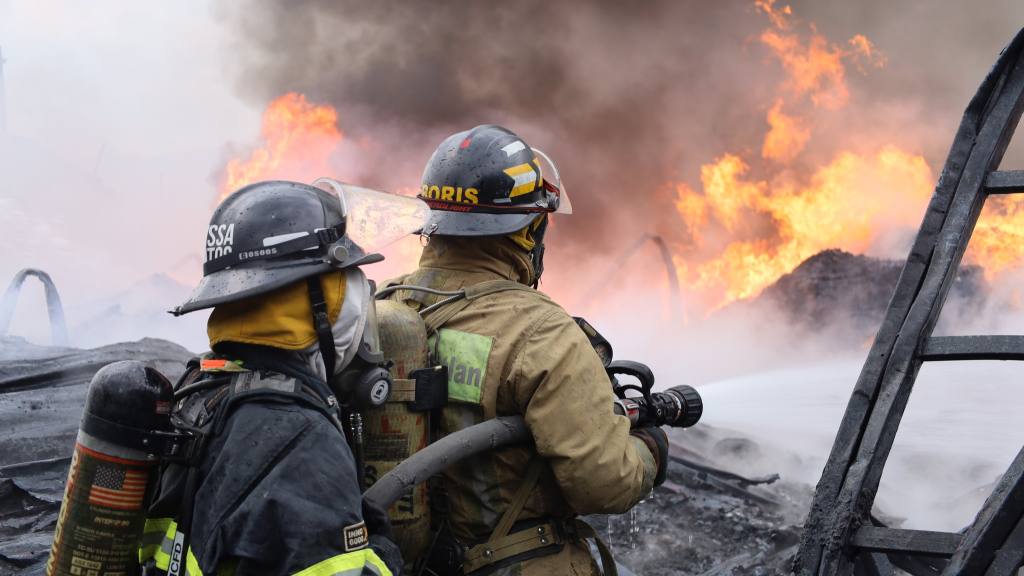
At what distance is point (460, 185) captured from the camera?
2.68m

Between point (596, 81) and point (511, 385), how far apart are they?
18380 mm

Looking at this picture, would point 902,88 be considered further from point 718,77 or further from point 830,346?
point 830,346

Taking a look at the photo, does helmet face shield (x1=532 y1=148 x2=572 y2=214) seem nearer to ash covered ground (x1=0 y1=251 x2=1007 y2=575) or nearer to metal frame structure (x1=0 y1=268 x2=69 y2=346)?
ash covered ground (x1=0 y1=251 x2=1007 y2=575)

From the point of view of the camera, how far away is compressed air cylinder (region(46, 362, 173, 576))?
5.50 feet

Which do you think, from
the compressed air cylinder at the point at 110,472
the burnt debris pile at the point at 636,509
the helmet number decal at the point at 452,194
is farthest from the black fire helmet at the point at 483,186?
the burnt debris pile at the point at 636,509

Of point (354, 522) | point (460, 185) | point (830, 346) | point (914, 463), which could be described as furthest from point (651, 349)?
point (354, 522)

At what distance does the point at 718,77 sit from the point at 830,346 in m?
7.38

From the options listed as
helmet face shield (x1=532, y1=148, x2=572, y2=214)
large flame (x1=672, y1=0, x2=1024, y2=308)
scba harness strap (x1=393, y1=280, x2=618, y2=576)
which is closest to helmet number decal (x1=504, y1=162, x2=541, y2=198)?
helmet face shield (x1=532, y1=148, x2=572, y2=214)

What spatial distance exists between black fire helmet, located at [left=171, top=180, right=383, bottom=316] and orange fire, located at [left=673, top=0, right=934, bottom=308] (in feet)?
56.8

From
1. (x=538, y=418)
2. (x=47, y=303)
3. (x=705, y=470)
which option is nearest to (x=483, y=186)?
(x=538, y=418)

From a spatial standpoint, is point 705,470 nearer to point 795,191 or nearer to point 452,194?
point 452,194

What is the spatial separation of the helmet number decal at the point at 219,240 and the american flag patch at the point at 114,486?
531 millimetres

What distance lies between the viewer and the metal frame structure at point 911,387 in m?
1.89

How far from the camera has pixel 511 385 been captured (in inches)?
91.8
